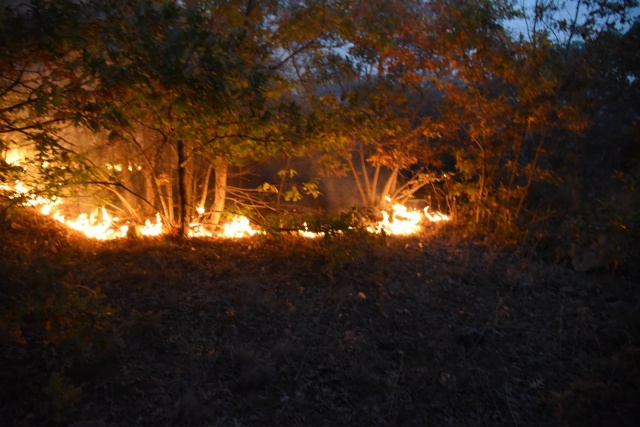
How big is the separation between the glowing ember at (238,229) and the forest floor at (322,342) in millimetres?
356

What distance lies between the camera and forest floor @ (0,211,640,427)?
14.1 feet

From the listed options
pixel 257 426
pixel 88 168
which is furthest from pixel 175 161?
pixel 257 426

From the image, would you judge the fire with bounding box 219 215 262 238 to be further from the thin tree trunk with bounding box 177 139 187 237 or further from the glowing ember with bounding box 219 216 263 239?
the thin tree trunk with bounding box 177 139 187 237

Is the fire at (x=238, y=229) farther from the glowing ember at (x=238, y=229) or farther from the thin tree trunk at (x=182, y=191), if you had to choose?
the thin tree trunk at (x=182, y=191)

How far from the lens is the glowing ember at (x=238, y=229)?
28.1ft

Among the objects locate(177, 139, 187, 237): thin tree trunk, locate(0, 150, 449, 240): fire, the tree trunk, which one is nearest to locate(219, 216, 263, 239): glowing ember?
locate(0, 150, 449, 240): fire

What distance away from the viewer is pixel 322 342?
5.62 m

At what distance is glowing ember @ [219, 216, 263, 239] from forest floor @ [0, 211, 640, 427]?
1.17ft

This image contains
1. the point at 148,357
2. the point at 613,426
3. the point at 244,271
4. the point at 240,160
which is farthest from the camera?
the point at 240,160

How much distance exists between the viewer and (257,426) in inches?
171

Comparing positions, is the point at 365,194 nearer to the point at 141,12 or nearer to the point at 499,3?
the point at 499,3

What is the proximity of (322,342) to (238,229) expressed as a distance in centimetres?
349

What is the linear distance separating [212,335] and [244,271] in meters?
1.67

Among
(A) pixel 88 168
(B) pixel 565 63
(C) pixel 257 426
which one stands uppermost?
→ (B) pixel 565 63
